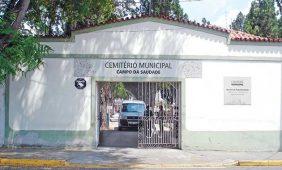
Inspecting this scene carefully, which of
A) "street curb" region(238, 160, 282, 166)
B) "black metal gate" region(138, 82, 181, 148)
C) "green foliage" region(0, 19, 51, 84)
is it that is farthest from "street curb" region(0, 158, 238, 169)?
"black metal gate" region(138, 82, 181, 148)

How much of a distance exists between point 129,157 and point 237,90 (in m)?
4.53

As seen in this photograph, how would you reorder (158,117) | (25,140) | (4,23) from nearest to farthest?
(4,23) → (25,140) → (158,117)

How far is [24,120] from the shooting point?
17078 mm

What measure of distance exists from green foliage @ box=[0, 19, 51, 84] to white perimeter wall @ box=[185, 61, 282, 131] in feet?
17.7

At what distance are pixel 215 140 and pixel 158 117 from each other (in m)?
2.24

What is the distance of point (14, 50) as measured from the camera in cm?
1424

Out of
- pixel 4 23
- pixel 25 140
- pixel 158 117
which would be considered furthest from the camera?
pixel 158 117

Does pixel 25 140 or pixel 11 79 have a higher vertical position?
pixel 11 79

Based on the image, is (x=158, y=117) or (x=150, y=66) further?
(x=158, y=117)

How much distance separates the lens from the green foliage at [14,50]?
46.7ft

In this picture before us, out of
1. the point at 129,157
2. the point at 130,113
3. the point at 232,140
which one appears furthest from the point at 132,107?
the point at 129,157

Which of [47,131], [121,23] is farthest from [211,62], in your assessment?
[47,131]

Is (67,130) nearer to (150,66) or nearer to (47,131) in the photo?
(47,131)

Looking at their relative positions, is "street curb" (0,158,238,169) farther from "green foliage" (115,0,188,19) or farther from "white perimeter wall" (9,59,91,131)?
"green foliage" (115,0,188,19)
